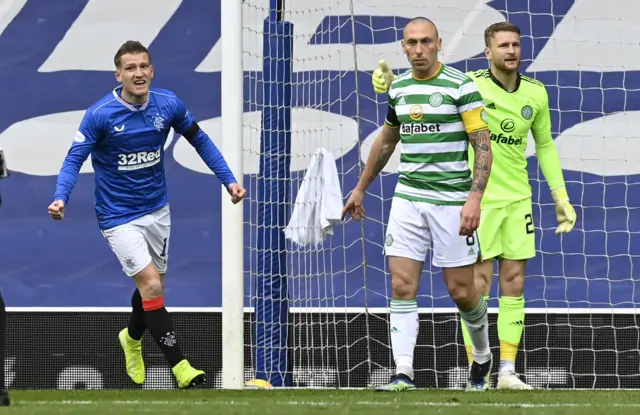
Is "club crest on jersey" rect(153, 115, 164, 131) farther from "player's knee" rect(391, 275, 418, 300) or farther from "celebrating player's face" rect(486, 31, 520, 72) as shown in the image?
"celebrating player's face" rect(486, 31, 520, 72)

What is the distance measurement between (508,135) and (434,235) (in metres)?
1.12

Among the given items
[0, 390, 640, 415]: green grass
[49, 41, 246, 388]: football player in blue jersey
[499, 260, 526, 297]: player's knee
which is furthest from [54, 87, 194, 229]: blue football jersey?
[499, 260, 526, 297]: player's knee

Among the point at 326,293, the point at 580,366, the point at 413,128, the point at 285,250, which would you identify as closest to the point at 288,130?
the point at 285,250

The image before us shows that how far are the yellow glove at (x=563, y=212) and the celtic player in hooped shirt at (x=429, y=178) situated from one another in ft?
3.17

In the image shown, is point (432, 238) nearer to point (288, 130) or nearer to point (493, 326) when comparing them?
point (288, 130)

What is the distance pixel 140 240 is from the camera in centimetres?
693

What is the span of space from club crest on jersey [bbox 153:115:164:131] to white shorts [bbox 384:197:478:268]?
145 cm

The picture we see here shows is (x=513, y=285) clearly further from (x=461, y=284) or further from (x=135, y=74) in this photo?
(x=135, y=74)

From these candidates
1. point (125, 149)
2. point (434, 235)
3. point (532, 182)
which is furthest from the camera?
point (532, 182)

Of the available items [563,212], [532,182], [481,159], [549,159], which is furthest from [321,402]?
[532,182]

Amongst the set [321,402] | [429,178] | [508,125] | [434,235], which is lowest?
[321,402]

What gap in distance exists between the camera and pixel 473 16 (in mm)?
9008

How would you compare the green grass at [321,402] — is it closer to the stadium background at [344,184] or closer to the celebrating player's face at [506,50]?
the celebrating player's face at [506,50]

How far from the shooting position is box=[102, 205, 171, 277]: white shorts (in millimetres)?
6887
